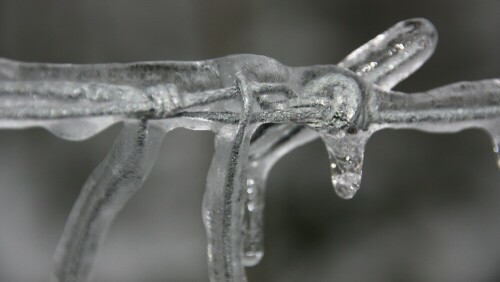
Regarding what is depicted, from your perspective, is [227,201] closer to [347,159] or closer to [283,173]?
[347,159]

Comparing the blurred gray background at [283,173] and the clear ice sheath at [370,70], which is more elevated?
the blurred gray background at [283,173]

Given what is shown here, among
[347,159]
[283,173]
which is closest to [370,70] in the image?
[347,159]

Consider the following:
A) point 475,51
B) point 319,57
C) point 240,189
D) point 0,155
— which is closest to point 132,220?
point 0,155

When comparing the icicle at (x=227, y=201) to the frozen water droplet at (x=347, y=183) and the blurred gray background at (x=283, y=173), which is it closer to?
the frozen water droplet at (x=347, y=183)

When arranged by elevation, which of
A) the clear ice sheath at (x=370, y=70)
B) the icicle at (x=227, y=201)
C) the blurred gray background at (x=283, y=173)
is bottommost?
the icicle at (x=227, y=201)

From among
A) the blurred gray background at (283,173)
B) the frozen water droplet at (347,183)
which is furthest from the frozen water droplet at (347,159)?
the blurred gray background at (283,173)

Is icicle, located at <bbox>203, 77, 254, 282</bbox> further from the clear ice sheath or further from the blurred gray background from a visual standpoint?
the blurred gray background
